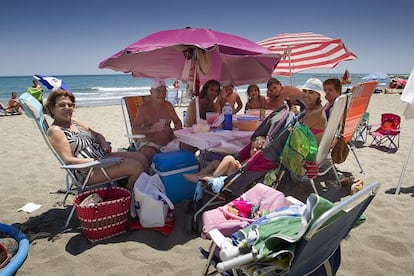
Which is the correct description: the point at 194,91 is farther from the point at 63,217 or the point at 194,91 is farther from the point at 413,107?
the point at 413,107

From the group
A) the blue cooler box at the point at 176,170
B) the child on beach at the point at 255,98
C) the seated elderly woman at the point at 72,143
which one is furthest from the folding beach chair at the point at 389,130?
the seated elderly woman at the point at 72,143

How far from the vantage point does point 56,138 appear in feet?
9.30

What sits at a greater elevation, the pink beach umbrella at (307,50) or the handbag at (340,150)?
the pink beach umbrella at (307,50)

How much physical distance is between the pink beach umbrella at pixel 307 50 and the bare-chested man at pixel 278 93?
70 centimetres

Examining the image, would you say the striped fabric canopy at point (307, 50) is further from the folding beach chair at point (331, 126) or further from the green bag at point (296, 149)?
the green bag at point (296, 149)

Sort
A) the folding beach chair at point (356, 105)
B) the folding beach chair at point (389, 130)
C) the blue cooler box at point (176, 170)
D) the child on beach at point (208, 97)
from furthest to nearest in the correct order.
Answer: the folding beach chair at point (389, 130)
the child on beach at point (208, 97)
the folding beach chair at point (356, 105)
the blue cooler box at point (176, 170)

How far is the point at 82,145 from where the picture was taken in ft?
10.1

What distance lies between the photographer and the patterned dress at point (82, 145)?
299 centimetres

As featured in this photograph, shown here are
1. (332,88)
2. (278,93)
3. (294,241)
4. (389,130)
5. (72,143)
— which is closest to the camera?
(294,241)

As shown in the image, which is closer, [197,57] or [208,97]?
[197,57]

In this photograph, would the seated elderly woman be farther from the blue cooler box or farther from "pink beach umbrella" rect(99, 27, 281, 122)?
"pink beach umbrella" rect(99, 27, 281, 122)

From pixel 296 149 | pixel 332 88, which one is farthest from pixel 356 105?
pixel 296 149

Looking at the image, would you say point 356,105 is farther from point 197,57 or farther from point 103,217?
point 103,217

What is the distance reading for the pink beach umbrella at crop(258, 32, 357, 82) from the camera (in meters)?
5.18
